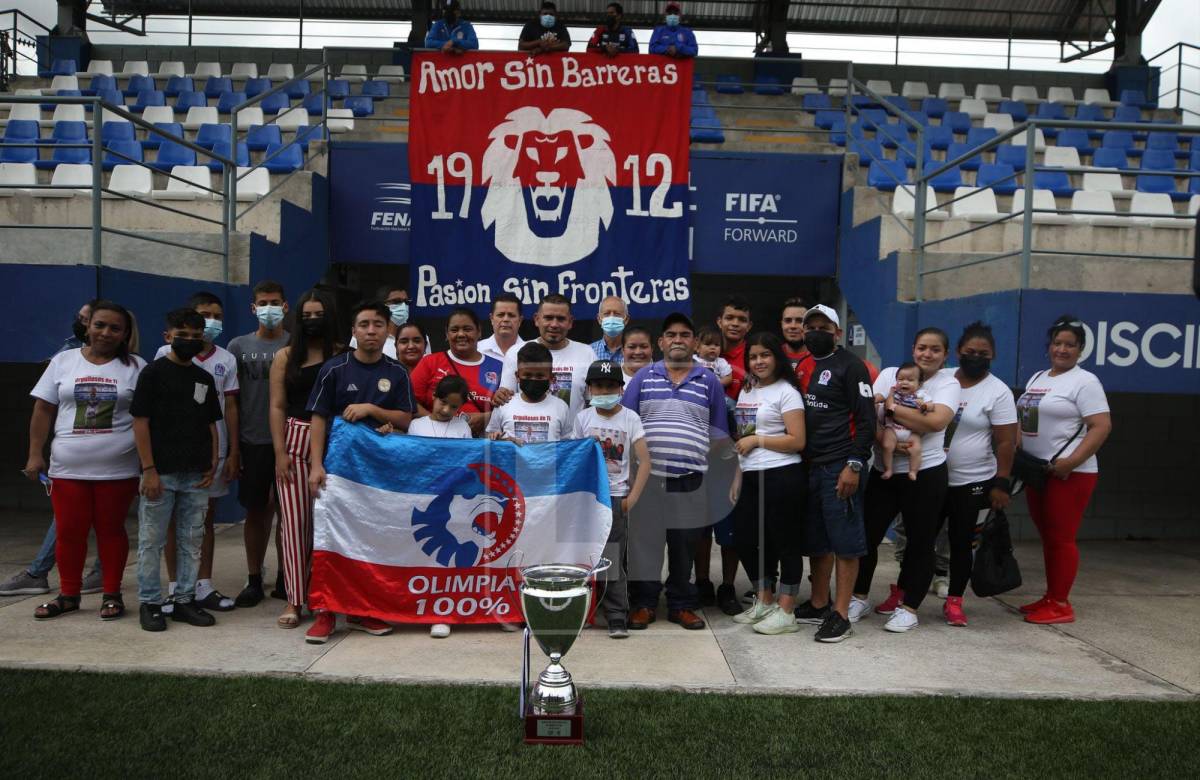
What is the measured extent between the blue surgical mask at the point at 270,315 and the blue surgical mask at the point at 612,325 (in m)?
2.08

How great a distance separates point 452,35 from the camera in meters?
9.38

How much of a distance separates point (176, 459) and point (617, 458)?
8.08 ft

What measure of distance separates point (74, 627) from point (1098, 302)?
21.8 ft

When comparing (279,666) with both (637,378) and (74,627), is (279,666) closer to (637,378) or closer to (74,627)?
(74,627)

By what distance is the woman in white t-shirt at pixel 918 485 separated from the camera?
17.6 ft

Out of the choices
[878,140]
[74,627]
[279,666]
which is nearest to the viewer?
[279,666]

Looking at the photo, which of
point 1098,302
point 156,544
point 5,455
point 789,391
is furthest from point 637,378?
point 5,455

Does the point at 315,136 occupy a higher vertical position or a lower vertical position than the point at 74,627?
higher

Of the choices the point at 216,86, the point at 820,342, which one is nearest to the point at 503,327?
the point at 820,342

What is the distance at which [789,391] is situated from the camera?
519cm

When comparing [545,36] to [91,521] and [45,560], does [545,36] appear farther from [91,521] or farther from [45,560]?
[45,560]

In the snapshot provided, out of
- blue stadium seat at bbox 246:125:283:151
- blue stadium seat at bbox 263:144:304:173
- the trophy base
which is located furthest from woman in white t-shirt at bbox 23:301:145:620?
blue stadium seat at bbox 246:125:283:151

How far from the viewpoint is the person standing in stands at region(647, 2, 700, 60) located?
9094 millimetres

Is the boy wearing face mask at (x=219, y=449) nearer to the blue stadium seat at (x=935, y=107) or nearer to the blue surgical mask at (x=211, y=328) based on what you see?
the blue surgical mask at (x=211, y=328)
